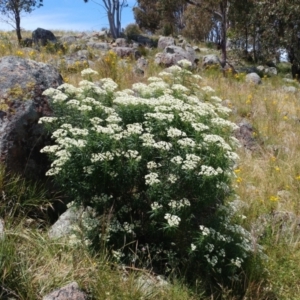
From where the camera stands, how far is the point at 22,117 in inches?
148

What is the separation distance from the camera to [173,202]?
283 cm

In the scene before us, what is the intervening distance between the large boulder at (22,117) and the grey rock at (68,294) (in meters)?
1.48

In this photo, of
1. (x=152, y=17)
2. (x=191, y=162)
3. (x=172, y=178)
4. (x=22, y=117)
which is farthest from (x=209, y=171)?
(x=152, y=17)

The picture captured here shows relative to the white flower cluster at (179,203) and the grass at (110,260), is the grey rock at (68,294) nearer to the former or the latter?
the grass at (110,260)

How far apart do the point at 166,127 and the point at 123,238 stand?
94 centimetres

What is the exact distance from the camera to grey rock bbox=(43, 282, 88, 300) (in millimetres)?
2506

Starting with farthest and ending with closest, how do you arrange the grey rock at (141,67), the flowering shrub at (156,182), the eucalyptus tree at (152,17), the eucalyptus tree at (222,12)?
1. the eucalyptus tree at (152,17)
2. the eucalyptus tree at (222,12)
3. the grey rock at (141,67)
4. the flowering shrub at (156,182)

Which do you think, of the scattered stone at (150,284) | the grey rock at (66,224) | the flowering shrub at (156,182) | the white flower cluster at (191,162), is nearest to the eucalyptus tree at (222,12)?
the flowering shrub at (156,182)

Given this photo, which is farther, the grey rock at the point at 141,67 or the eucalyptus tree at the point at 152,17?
the eucalyptus tree at the point at 152,17

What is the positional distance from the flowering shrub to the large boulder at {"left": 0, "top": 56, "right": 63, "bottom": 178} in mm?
568

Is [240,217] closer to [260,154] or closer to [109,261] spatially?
[109,261]

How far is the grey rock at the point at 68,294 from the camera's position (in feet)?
8.22

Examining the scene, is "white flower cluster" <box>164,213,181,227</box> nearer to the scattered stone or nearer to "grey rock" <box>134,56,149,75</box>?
the scattered stone

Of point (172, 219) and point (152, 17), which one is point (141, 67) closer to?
point (172, 219)
